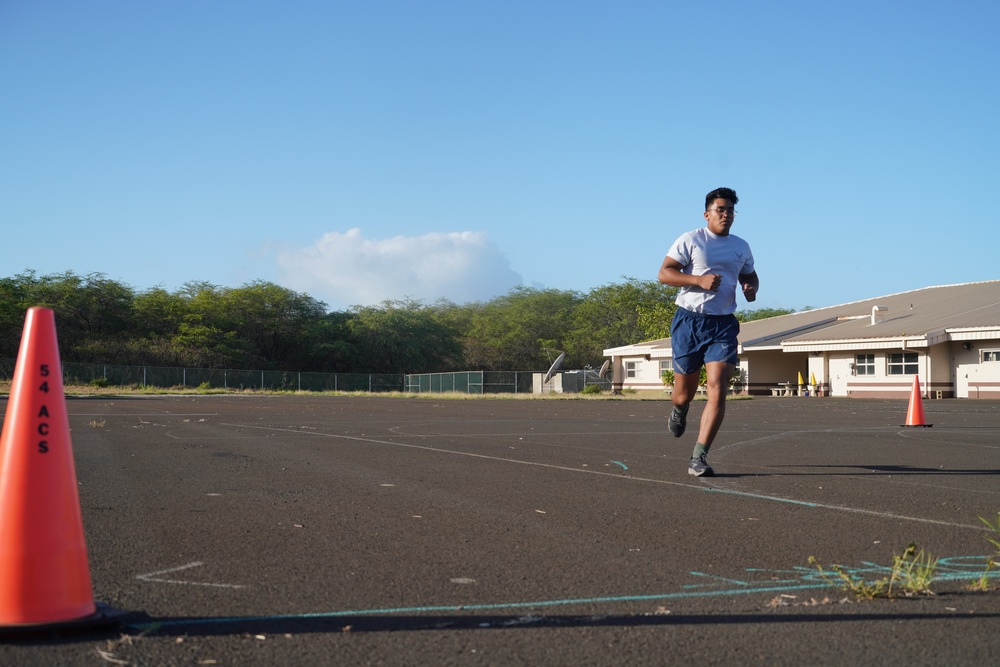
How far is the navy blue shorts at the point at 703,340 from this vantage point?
310 inches

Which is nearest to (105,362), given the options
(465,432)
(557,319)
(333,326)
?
(333,326)

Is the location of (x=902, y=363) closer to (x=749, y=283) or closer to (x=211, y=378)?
(x=749, y=283)

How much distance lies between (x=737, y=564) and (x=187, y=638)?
2445 mm

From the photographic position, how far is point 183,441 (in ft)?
42.0

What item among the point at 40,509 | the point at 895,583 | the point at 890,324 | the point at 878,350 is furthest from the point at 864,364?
the point at 40,509

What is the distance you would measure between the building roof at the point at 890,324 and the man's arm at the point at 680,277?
32425 mm

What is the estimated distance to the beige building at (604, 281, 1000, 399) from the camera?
3781 cm

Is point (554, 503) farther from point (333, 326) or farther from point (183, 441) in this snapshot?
point (333, 326)

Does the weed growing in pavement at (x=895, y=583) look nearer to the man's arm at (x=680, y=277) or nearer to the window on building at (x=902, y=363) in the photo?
the man's arm at (x=680, y=277)

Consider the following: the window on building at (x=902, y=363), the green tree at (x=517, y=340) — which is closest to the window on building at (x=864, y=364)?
the window on building at (x=902, y=363)

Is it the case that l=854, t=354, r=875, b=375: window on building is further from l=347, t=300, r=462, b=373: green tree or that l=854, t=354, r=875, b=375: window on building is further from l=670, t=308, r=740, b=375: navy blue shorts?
l=347, t=300, r=462, b=373: green tree

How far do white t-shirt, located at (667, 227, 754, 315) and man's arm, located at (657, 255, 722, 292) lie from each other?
0.17ft

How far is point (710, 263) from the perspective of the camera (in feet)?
26.3

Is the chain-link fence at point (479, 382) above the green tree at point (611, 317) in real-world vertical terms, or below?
below
